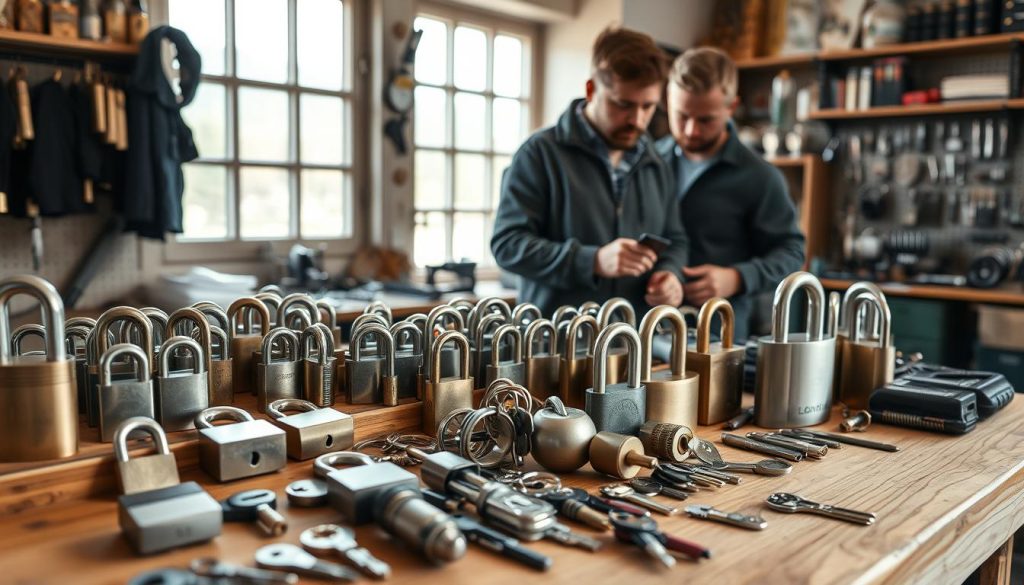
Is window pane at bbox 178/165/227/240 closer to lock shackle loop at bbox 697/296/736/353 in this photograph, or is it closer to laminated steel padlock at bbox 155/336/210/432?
laminated steel padlock at bbox 155/336/210/432

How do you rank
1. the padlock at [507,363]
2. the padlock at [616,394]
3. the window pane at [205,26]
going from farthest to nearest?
the window pane at [205,26] < the padlock at [507,363] < the padlock at [616,394]

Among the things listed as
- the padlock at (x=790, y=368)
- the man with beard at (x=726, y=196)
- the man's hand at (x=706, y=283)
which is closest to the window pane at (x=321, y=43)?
the man with beard at (x=726, y=196)

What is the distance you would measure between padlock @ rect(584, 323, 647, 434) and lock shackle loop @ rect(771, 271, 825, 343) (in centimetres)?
32

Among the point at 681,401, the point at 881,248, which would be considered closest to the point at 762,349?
the point at 681,401

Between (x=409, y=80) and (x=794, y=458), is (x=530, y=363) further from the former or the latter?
(x=409, y=80)

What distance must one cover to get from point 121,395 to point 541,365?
0.70 m

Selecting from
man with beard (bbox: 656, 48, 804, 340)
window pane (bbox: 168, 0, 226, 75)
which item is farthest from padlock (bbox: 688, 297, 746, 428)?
window pane (bbox: 168, 0, 226, 75)

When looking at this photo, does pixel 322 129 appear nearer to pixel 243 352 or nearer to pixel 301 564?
pixel 243 352

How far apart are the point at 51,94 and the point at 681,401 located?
2764 millimetres

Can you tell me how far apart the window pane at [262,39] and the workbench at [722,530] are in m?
3.01

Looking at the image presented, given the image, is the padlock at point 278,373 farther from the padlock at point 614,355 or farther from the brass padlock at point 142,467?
A: the padlock at point 614,355

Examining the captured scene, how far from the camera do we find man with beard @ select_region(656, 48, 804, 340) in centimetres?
243

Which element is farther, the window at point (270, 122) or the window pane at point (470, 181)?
the window pane at point (470, 181)

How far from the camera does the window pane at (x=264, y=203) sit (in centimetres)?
390
